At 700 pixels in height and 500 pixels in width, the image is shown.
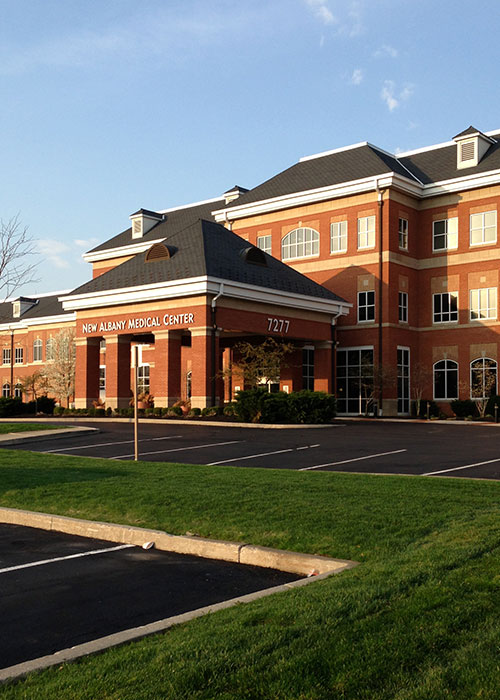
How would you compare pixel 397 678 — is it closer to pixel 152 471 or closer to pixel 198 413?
pixel 152 471

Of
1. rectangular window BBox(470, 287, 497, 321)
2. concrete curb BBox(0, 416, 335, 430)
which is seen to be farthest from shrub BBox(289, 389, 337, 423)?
rectangular window BBox(470, 287, 497, 321)

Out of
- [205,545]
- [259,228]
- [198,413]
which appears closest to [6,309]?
[259,228]

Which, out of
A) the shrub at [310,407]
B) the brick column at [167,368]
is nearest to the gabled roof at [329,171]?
the brick column at [167,368]

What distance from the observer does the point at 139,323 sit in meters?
35.1

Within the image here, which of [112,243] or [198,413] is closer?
[198,413]

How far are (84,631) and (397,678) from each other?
104 inches

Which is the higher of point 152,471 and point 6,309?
point 6,309

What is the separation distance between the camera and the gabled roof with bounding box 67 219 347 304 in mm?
33656

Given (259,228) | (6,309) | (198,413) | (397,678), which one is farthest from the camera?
(6,309)

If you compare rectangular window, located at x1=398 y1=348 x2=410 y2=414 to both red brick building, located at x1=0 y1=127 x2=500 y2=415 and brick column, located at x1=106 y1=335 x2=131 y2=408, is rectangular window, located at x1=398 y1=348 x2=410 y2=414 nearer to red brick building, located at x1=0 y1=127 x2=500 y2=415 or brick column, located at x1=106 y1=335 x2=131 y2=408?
red brick building, located at x1=0 y1=127 x2=500 y2=415

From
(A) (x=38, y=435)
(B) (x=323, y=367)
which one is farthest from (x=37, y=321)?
(A) (x=38, y=435)

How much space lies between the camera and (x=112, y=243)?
186ft

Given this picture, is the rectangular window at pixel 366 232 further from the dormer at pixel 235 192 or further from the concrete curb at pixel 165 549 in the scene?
the concrete curb at pixel 165 549

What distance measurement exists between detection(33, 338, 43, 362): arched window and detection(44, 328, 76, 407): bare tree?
31.3ft
